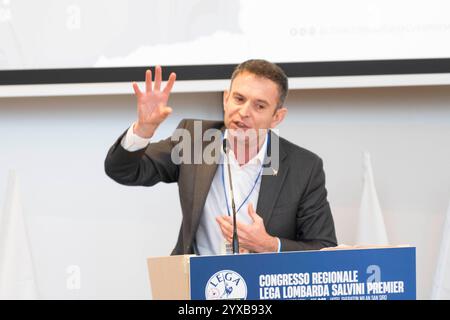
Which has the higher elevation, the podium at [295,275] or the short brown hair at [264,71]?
the short brown hair at [264,71]

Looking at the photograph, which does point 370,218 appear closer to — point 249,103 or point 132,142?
point 249,103

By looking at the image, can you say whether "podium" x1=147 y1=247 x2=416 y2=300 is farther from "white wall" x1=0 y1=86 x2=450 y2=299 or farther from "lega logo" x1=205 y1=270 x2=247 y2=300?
"white wall" x1=0 y1=86 x2=450 y2=299

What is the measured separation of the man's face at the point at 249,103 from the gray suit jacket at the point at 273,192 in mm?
162

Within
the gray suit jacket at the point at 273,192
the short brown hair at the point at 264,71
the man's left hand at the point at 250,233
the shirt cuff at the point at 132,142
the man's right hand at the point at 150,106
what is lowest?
the man's left hand at the point at 250,233

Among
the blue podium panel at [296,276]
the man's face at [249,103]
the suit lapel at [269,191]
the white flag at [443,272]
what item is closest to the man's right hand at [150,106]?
the man's face at [249,103]

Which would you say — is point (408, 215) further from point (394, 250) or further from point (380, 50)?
point (394, 250)

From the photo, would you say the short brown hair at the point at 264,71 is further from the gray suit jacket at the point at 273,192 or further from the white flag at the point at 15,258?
the white flag at the point at 15,258

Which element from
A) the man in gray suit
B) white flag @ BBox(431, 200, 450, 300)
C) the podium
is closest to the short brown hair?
the man in gray suit

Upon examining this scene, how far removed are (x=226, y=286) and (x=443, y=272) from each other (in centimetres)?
221

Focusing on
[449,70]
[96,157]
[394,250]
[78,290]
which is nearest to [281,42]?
[449,70]

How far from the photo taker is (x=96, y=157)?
3701 mm

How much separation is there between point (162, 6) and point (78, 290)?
1.42 meters

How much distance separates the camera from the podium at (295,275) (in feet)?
5.06

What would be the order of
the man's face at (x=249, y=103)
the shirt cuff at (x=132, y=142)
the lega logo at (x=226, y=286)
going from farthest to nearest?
the man's face at (x=249, y=103) < the shirt cuff at (x=132, y=142) < the lega logo at (x=226, y=286)
